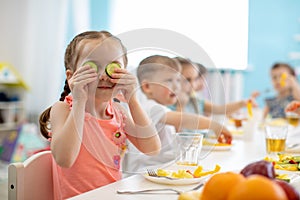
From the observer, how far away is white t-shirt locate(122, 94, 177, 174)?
97cm

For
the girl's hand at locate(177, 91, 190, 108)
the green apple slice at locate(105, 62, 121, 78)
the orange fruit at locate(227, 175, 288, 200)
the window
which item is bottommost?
the orange fruit at locate(227, 175, 288, 200)

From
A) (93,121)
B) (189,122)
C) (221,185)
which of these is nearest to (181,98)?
(189,122)

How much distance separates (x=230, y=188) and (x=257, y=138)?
1282 mm

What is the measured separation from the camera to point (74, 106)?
0.86 metres

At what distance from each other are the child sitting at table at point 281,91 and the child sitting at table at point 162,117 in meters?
1.57

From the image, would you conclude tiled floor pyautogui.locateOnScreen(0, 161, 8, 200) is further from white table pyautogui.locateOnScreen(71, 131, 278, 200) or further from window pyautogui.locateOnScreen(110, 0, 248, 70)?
white table pyautogui.locateOnScreen(71, 131, 278, 200)

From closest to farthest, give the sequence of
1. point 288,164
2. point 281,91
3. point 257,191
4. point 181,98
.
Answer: point 257,191 < point 288,164 < point 181,98 < point 281,91

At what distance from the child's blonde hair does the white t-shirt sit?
95 millimetres

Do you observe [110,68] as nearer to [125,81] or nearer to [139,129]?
[125,81]

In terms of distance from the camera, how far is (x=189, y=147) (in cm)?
100

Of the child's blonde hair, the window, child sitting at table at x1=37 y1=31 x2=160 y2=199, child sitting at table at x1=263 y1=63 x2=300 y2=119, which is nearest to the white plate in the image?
child sitting at table at x1=37 y1=31 x2=160 y2=199

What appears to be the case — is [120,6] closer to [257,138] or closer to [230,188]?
[257,138]

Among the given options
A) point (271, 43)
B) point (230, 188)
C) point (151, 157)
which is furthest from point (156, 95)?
point (271, 43)

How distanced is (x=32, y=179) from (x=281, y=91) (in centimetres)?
258
